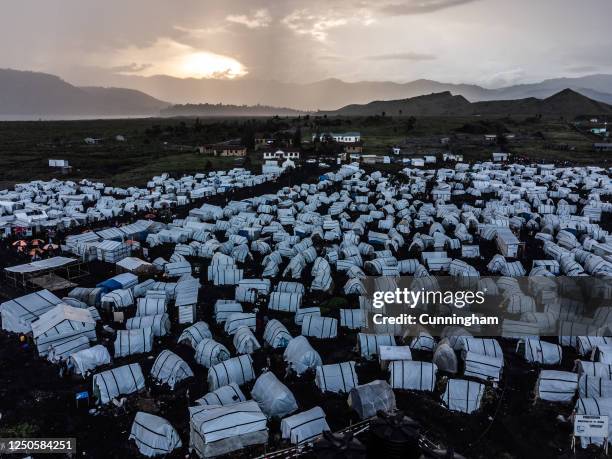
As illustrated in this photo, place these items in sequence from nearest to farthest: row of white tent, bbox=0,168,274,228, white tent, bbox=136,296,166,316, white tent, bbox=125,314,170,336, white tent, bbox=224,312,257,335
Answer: white tent, bbox=125,314,170,336
white tent, bbox=224,312,257,335
white tent, bbox=136,296,166,316
row of white tent, bbox=0,168,274,228

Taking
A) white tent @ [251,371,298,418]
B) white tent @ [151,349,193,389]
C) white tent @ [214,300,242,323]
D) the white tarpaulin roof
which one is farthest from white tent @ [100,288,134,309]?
white tent @ [251,371,298,418]

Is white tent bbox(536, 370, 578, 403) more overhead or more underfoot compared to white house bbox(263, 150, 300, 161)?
more underfoot

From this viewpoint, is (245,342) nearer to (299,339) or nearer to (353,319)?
(299,339)

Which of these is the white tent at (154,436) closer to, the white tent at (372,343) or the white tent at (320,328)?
the white tent at (320,328)

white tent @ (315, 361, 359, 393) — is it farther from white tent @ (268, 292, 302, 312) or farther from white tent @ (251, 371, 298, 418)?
white tent @ (268, 292, 302, 312)

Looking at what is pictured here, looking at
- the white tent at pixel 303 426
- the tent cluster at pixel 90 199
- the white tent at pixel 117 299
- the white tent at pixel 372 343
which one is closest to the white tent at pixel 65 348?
the white tent at pixel 117 299

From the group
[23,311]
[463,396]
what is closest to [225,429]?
[463,396]

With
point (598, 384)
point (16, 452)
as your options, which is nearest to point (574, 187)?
point (598, 384)
